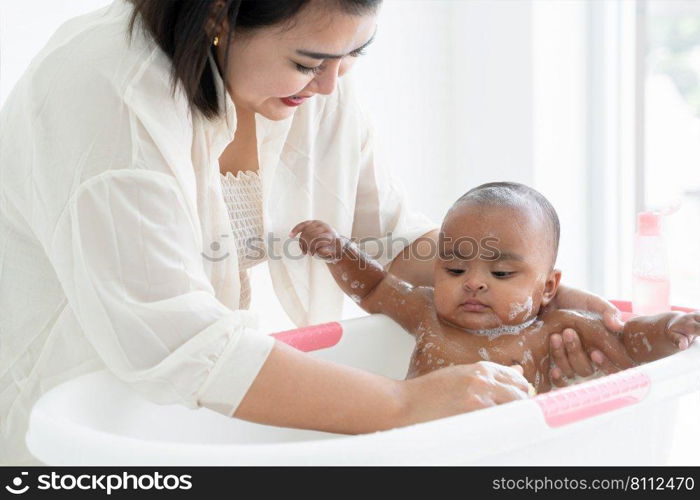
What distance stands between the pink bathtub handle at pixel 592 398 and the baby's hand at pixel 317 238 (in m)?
0.59

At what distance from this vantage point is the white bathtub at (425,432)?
730mm

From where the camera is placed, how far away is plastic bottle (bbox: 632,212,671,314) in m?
1.52

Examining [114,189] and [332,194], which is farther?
[332,194]

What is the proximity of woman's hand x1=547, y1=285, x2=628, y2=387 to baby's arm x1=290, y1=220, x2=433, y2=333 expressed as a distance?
0.21 m

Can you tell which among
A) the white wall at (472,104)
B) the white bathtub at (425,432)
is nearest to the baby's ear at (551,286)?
the white bathtub at (425,432)

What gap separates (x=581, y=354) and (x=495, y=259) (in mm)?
185

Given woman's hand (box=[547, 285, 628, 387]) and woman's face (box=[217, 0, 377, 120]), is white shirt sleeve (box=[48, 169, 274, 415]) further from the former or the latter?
woman's hand (box=[547, 285, 628, 387])

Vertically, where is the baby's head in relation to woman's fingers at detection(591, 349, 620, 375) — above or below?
above

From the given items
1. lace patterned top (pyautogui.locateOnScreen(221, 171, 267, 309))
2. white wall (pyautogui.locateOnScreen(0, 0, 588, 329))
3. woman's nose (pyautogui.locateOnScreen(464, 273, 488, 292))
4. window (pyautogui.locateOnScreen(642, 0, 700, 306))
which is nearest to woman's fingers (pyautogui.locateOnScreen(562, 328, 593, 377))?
woman's nose (pyautogui.locateOnScreen(464, 273, 488, 292))

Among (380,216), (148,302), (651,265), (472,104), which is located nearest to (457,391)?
(148,302)

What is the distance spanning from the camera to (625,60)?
2.14 meters
